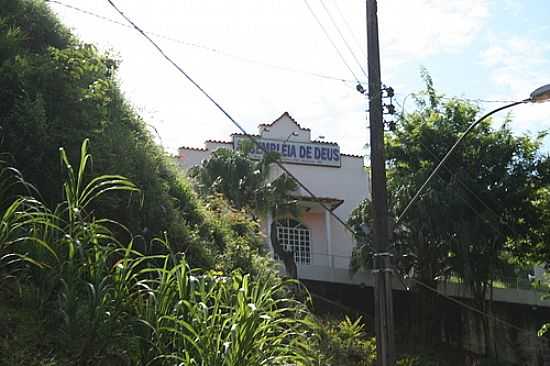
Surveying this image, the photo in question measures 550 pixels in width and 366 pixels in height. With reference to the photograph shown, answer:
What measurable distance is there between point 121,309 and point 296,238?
2941 centimetres

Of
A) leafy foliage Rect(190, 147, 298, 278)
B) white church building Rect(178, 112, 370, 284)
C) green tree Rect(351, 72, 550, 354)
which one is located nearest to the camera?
leafy foliage Rect(190, 147, 298, 278)

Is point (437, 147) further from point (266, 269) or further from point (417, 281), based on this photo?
point (266, 269)

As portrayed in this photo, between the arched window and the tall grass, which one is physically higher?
the arched window

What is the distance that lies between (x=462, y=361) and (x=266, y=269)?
60.7 feet

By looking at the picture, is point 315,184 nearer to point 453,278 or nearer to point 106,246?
point 453,278

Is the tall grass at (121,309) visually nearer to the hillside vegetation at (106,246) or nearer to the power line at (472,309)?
the hillside vegetation at (106,246)

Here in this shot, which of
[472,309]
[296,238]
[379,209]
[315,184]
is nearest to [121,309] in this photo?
[379,209]

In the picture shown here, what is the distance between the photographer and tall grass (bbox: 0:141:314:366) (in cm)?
688

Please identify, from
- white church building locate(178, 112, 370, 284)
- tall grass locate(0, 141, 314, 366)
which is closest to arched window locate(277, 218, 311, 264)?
white church building locate(178, 112, 370, 284)

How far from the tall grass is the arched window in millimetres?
28049

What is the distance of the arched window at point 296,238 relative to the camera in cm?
3575

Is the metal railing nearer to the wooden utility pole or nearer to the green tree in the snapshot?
the green tree

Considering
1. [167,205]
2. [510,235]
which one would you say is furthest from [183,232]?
[510,235]

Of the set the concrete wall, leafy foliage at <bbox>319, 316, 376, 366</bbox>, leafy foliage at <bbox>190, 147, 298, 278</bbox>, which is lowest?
the concrete wall
